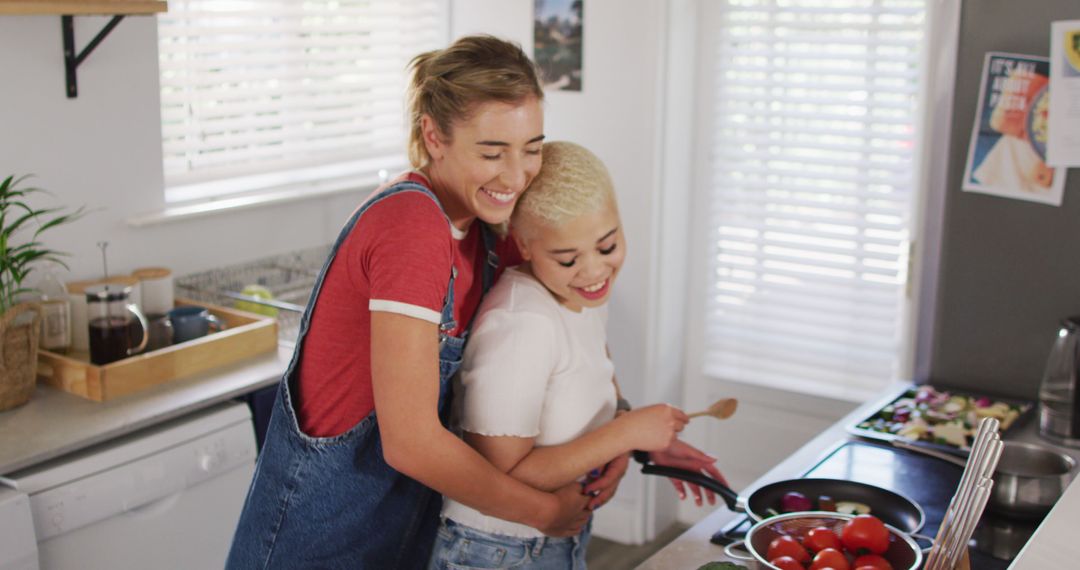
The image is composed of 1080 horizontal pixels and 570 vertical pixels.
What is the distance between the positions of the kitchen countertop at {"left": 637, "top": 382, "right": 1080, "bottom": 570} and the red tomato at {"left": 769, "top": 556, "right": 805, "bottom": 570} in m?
0.22

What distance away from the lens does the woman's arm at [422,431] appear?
1.44 m

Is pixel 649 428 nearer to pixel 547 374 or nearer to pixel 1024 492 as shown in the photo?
pixel 547 374

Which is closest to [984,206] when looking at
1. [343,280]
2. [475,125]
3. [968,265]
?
[968,265]

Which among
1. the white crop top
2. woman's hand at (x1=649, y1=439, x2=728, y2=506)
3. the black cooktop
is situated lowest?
the black cooktop

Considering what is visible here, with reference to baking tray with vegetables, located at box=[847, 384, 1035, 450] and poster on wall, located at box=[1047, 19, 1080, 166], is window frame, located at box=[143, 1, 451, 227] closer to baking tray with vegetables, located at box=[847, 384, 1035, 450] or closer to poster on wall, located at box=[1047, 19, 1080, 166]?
baking tray with vegetables, located at box=[847, 384, 1035, 450]

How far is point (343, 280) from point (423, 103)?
272mm

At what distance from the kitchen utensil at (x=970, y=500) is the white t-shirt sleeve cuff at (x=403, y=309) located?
67 centimetres

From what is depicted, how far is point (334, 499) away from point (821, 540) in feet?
2.29

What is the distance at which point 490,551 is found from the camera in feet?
5.44

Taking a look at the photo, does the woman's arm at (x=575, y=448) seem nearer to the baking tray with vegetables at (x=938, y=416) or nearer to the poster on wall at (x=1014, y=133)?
the baking tray with vegetables at (x=938, y=416)

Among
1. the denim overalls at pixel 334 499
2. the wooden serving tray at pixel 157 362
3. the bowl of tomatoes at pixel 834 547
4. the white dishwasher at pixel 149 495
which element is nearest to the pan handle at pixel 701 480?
the bowl of tomatoes at pixel 834 547

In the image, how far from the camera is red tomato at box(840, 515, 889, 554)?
139cm

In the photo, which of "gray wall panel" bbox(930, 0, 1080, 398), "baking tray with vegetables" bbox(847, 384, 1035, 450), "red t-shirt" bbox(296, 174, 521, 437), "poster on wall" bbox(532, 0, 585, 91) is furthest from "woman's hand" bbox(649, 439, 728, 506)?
"poster on wall" bbox(532, 0, 585, 91)

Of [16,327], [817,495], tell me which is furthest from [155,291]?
[817,495]
